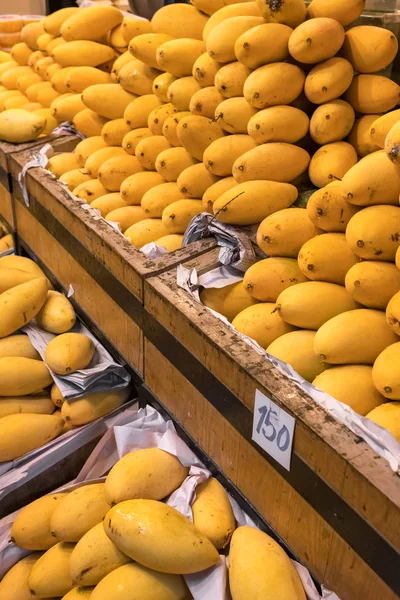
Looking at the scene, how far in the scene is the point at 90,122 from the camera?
2.50 meters

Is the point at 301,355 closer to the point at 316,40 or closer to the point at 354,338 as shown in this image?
the point at 354,338

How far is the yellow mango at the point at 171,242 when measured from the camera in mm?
1790

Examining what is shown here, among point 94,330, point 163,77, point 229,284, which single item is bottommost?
point 94,330

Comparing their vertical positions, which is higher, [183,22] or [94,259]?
[183,22]

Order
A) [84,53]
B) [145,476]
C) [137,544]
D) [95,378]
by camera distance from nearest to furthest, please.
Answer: [137,544], [145,476], [95,378], [84,53]

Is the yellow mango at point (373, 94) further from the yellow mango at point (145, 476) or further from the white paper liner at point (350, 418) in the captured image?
the yellow mango at point (145, 476)

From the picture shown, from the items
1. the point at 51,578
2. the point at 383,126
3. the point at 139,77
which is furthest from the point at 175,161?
the point at 51,578

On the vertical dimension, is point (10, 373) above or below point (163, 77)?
below

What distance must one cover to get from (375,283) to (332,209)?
22 centimetres


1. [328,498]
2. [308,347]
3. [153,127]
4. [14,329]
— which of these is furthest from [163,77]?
[328,498]

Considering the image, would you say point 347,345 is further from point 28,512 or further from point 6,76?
point 6,76

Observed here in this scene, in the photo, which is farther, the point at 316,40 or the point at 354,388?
the point at 316,40

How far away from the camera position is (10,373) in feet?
5.91

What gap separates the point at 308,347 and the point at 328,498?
1.05ft
